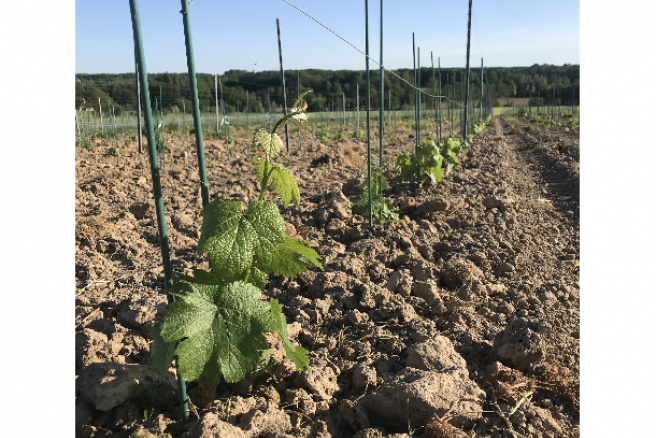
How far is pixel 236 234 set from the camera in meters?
1.50

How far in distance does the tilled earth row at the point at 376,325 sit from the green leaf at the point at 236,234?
59cm

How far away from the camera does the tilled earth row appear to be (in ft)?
5.77

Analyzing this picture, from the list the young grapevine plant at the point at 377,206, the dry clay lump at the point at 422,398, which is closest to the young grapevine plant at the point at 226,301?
the dry clay lump at the point at 422,398

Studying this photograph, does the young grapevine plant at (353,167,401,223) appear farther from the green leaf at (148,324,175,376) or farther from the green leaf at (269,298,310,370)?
the green leaf at (148,324,175,376)

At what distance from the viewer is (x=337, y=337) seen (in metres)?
2.45

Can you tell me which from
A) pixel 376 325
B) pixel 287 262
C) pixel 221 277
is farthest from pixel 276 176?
pixel 376 325

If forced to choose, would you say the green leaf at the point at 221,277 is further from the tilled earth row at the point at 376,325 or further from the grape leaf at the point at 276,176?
the tilled earth row at the point at 376,325

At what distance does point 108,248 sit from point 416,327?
8.78 ft

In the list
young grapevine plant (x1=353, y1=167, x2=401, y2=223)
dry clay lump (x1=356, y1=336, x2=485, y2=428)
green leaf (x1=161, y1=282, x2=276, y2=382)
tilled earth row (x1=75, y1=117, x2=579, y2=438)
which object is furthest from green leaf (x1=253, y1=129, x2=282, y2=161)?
young grapevine plant (x1=353, y1=167, x2=401, y2=223)

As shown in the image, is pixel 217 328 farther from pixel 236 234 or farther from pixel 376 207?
pixel 376 207

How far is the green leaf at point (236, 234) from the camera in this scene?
1.45 meters

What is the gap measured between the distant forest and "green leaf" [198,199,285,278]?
428mm

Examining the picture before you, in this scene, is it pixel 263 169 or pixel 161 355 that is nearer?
pixel 161 355

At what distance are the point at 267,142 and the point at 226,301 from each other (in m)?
0.60
